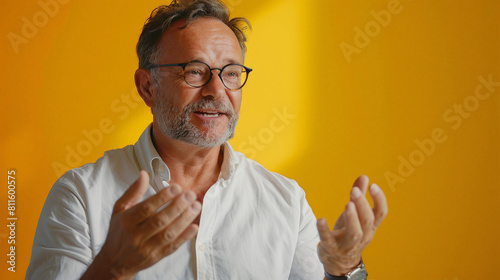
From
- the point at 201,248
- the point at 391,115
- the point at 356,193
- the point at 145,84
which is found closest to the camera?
the point at 356,193

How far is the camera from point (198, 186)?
4.79ft

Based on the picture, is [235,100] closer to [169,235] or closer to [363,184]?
[363,184]

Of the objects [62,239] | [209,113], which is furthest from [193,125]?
[62,239]

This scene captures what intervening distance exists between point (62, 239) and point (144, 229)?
43 centimetres

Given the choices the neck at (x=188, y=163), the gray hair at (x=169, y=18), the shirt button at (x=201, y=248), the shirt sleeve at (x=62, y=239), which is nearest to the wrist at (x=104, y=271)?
the shirt sleeve at (x=62, y=239)

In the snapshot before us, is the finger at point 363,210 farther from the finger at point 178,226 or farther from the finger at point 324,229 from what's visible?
the finger at point 178,226

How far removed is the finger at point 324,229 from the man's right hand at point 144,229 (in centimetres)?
29

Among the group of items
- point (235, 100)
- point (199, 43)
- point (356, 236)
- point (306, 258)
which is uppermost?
point (199, 43)

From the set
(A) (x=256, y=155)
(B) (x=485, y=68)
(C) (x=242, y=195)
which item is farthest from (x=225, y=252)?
(B) (x=485, y=68)

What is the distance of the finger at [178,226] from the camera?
88 cm

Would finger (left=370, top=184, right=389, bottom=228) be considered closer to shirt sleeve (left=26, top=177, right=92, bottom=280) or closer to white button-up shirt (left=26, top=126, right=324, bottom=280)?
white button-up shirt (left=26, top=126, right=324, bottom=280)

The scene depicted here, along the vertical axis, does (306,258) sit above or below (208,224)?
below

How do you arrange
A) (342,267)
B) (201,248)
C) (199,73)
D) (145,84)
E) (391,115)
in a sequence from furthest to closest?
1. (391,115)
2. (145,84)
3. (199,73)
4. (201,248)
5. (342,267)

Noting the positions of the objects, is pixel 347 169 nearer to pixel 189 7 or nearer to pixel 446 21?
pixel 446 21
